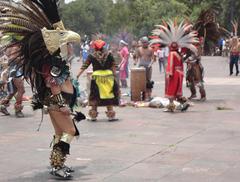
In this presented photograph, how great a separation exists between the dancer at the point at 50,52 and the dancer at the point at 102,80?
4466 mm

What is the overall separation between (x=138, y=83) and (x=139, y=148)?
21.9 ft

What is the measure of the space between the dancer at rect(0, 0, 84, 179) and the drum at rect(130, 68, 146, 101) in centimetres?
828

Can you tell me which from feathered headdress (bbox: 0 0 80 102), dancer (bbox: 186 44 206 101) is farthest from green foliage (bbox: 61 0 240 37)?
feathered headdress (bbox: 0 0 80 102)

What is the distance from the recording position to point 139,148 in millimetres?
9117

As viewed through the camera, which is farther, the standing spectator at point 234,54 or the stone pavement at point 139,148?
the standing spectator at point 234,54

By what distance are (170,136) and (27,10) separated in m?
3.90

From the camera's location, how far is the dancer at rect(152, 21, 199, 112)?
13.5 m

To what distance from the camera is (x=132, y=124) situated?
11648mm

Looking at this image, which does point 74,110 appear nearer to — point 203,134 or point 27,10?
point 27,10

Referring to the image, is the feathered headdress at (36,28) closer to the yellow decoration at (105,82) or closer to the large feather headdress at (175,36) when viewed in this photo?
the yellow decoration at (105,82)

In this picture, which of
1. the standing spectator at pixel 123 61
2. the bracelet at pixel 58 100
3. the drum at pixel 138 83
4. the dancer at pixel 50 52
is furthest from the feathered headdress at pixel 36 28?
the standing spectator at pixel 123 61

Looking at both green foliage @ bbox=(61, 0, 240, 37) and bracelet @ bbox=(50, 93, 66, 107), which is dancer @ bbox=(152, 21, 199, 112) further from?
green foliage @ bbox=(61, 0, 240, 37)

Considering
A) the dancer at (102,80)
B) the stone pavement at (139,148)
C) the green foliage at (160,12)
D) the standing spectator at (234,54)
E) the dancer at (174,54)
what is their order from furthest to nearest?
the green foliage at (160,12)
the standing spectator at (234,54)
the dancer at (174,54)
the dancer at (102,80)
the stone pavement at (139,148)

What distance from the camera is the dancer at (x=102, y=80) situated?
39.2ft
